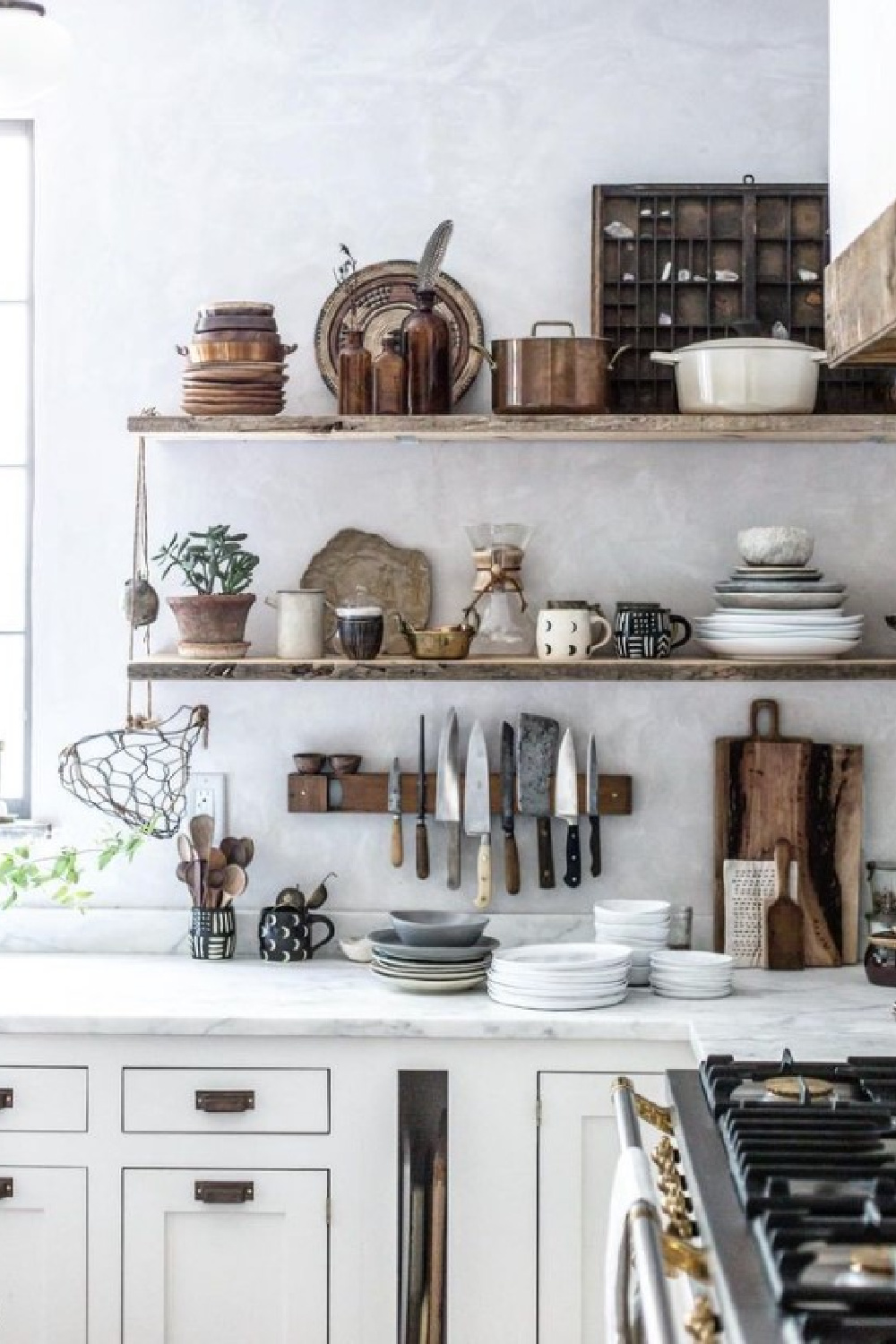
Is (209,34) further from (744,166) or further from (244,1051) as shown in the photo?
(244,1051)

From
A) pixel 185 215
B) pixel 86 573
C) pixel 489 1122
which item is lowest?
pixel 489 1122

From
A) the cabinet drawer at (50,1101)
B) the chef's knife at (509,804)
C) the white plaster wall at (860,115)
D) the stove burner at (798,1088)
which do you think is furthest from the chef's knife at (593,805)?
the white plaster wall at (860,115)

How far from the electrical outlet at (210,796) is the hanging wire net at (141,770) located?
0.07 feet

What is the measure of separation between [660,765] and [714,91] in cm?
137

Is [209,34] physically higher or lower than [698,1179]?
Result: higher

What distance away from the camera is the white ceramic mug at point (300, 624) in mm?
3605

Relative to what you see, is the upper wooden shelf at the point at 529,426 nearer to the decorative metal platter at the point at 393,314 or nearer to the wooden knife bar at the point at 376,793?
the decorative metal platter at the point at 393,314

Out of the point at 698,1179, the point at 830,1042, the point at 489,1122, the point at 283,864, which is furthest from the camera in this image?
the point at 283,864

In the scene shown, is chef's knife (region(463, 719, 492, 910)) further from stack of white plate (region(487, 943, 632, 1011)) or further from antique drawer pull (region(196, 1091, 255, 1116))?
antique drawer pull (region(196, 1091, 255, 1116))

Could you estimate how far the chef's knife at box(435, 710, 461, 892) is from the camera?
3691 millimetres

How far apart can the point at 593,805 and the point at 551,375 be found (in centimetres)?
86

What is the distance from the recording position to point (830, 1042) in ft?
9.44

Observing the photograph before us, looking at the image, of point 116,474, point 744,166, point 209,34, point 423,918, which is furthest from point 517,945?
point 209,34

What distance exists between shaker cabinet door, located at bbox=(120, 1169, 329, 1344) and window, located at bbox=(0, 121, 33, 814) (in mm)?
1080
